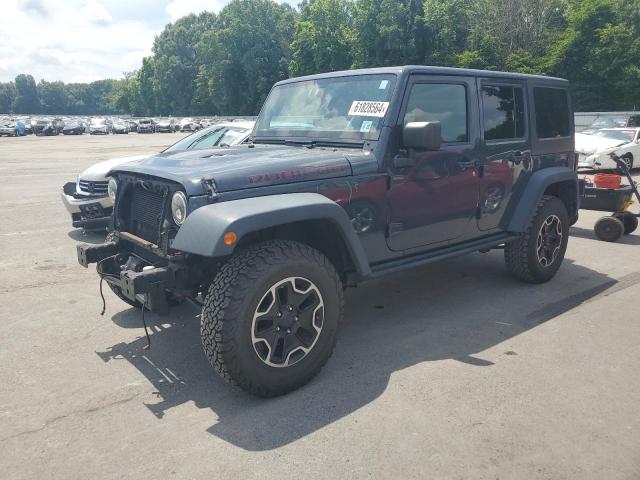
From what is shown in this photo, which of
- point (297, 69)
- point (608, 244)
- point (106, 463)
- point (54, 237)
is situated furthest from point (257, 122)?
point (297, 69)

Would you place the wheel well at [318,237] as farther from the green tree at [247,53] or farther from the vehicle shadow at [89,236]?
the green tree at [247,53]

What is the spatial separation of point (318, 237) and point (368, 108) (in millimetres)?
1091

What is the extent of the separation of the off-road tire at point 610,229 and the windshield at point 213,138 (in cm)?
524

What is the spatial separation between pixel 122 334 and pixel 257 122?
222 centimetres

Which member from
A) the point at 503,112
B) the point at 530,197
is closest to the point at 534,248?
the point at 530,197

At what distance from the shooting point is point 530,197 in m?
5.20

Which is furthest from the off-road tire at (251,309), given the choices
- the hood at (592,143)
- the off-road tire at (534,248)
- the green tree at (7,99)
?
the green tree at (7,99)

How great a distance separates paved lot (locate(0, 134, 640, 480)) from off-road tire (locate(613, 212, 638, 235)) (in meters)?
2.60

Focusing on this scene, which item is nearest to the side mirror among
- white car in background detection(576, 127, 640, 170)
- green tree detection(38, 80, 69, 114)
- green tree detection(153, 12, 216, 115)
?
white car in background detection(576, 127, 640, 170)

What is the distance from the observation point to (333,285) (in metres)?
3.57

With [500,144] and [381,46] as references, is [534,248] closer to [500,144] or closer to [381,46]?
[500,144]

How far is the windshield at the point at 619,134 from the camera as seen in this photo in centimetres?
1620

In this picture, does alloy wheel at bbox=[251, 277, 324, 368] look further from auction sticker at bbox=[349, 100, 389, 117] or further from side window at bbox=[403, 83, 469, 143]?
side window at bbox=[403, 83, 469, 143]

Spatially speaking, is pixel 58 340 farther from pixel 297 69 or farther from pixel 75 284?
pixel 297 69
